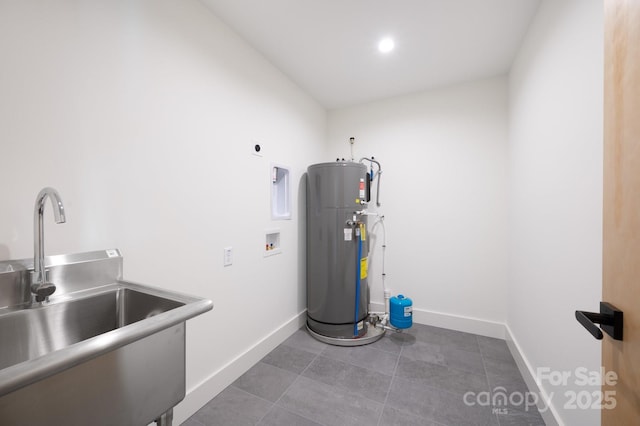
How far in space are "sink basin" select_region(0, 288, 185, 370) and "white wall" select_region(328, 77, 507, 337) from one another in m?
2.44

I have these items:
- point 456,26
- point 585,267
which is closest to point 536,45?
point 456,26

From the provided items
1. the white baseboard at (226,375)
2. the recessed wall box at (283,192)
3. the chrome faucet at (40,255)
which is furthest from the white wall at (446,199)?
the chrome faucet at (40,255)

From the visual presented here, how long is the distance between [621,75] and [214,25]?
2.13 meters

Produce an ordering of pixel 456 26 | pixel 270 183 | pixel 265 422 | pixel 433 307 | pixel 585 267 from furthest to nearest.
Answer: pixel 433 307, pixel 270 183, pixel 456 26, pixel 265 422, pixel 585 267

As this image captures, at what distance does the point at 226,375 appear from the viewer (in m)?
1.80

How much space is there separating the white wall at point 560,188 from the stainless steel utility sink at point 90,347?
1.65m

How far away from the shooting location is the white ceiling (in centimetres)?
168

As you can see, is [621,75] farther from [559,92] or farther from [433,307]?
[433,307]

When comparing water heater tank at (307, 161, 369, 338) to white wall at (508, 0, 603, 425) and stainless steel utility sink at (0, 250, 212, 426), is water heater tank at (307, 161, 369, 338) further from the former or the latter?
stainless steel utility sink at (0, 250, 212, 426)

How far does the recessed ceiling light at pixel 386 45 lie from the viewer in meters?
2.00

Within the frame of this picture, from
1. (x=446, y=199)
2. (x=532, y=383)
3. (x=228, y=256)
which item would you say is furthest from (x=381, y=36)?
(x=532, y=383)

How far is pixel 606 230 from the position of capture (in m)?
0.67

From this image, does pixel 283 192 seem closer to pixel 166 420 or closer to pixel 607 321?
pixel 166 420

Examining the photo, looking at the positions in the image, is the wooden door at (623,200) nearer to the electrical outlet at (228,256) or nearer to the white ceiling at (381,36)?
the white ceiling at (381,36)
